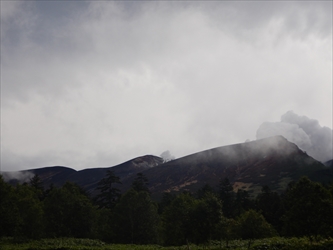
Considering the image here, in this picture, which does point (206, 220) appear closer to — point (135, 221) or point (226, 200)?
point (135, 221)

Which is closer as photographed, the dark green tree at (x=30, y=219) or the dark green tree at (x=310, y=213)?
the dark green tree at (x=310, y=213)

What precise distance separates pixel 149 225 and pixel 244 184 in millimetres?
140959

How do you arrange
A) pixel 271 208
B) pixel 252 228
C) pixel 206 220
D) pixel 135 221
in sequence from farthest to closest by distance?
1. pixel 271 208
2. pixel 135 221
3. pixel 206 220
4. pixel 252 228

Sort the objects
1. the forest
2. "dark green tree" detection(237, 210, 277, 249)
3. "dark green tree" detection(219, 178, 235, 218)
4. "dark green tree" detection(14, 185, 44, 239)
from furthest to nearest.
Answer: "dark green tree" detection(219, 178, 235, 218) → "dark green tree" detection(14, 185, 44, 239) → "dark green tree" detection(237, 210, 277, 249) → the forest

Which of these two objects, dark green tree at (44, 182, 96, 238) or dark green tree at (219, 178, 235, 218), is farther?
dark green tree at (219, 178, 235, 218)

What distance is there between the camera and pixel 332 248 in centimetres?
2038

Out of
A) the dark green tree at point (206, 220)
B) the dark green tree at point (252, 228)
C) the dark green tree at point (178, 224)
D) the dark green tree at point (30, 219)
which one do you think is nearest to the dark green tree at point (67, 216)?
the dark green tree at point (30, 219)

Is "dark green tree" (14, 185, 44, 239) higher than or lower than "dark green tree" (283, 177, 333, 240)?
higher

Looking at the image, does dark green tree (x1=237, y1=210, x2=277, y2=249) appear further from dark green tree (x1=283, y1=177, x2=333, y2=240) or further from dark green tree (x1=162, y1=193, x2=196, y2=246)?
dark green tree (x1=162, y1=193, x2=196, y2=246)

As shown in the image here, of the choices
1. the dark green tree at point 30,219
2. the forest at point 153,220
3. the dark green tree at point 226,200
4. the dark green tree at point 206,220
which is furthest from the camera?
the dark green tree at point 226,200

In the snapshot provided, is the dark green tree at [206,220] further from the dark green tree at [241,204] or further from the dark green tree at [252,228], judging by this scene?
the dark green tree at [241,204]

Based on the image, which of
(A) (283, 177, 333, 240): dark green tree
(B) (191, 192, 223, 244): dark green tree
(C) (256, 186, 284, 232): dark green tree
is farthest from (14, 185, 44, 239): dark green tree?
(C) (256, 186, 284, 232): dark green tree

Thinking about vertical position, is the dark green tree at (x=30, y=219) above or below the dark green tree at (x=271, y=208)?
above

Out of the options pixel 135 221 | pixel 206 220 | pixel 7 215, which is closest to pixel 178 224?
pixel 206 220
